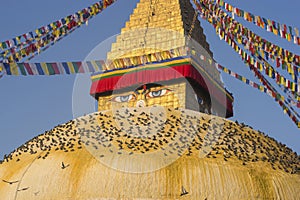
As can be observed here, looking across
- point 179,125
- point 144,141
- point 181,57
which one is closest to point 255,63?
point 181,57

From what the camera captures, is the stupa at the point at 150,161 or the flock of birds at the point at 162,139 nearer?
the stupa at the point at 150,161

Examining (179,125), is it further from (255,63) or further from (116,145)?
(255,63)

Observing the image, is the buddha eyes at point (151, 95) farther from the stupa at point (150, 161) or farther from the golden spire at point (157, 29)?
the stupa at point (150, 161)

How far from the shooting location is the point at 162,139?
20.4ft

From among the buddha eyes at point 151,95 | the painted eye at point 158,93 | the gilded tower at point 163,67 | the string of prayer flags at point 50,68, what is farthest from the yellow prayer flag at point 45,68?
the painted eye at point 158,93

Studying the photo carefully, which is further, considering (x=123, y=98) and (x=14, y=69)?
(x=123, y=98)

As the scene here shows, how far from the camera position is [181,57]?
9891 millimetres

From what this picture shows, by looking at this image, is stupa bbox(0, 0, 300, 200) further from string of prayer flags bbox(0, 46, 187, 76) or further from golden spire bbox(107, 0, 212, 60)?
golden spire bbox(107, 0, 212, 60)

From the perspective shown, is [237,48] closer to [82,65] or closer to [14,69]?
[82,65]

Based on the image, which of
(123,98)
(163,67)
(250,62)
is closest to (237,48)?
(250,62)

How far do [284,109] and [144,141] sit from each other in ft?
10.7

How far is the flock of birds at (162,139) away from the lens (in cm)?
609

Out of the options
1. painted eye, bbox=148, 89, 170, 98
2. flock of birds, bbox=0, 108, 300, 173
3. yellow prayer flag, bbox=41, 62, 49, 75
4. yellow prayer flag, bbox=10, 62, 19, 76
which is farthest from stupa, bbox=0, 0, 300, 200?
painted eye, bbox=148, 89, 170, 98

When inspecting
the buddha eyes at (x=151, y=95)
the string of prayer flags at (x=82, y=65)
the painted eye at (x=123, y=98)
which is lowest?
the painted eye at (x=123, y=98)
